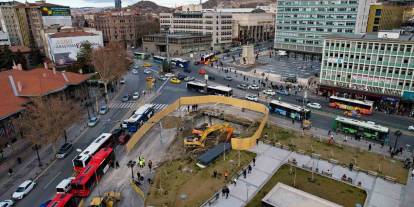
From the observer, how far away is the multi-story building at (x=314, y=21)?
103 meters

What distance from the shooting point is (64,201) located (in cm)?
3266

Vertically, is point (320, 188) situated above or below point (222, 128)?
below

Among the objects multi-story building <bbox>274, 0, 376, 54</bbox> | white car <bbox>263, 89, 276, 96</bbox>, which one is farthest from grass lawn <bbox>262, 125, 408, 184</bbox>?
multi-story building <bbox>274, 0, 376, 54</bbox>

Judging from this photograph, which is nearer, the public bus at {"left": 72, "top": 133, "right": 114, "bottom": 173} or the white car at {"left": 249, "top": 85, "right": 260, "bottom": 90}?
the public bus at {"left": 72, "top": 133, "right": 114, "bottom": 173}

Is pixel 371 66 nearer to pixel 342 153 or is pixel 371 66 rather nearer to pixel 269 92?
pixel 269 92

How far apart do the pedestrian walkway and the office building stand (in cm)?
9353

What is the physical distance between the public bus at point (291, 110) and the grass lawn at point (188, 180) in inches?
687

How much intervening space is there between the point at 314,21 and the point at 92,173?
101754 millimetres

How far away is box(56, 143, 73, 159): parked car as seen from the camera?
46250 mm

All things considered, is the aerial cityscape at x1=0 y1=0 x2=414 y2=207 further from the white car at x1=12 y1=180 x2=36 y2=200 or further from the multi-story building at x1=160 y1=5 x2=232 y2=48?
the multi-story building at x1=160 y1=5 x2=232 y2=48

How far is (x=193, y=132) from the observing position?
5231cm

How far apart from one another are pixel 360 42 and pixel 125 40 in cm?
13180

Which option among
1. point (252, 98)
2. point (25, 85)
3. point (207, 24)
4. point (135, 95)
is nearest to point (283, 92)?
point (252, 98)

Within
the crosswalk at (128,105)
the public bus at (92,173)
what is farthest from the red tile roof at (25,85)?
the public bus at (92,173)
